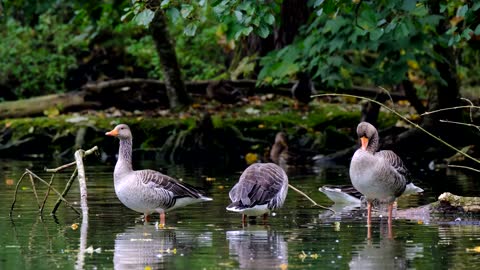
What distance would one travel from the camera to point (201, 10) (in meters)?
16.1

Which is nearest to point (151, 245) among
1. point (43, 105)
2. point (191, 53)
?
point (43, 105)

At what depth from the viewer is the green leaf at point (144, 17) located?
13180mm

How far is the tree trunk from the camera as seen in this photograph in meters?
28.5

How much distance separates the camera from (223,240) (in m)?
12.1

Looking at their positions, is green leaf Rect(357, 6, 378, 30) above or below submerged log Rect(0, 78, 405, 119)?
below

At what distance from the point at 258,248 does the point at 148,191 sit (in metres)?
2.83

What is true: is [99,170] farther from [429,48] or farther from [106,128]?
[429,48]

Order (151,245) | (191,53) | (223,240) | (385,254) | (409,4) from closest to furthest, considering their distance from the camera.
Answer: (385,254) < (151,245) < (223,240) < (409,4) < (191,53)

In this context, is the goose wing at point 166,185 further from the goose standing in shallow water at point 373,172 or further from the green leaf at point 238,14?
Answer: the green leaf at point 238,14

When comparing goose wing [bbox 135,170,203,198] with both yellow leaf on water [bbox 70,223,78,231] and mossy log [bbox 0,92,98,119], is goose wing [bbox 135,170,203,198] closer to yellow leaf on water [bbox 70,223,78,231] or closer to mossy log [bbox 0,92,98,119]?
yellow leaf on water [bbox 70,223,78,231]

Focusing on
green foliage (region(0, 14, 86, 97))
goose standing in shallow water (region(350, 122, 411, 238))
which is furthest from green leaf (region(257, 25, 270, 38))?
green foliage (region(0, 14, 86, 97))

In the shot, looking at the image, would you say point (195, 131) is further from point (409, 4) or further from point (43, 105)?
point (409, 4)

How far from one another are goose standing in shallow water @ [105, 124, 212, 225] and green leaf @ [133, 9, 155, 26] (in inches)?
81.2

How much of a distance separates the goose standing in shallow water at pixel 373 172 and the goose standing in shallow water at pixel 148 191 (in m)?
2.13
